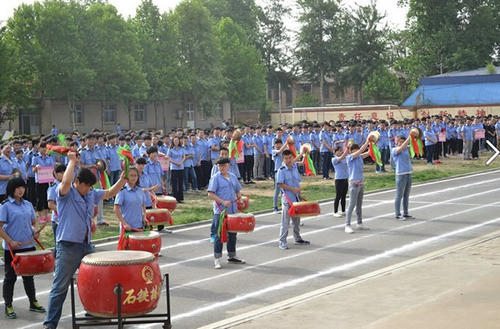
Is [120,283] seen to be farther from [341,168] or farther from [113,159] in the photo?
[113,159]

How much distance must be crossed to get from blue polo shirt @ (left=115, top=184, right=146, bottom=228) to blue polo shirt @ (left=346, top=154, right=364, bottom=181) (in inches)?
258

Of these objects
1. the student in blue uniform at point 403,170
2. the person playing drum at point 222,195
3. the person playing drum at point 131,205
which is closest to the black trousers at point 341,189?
the student in blue uniform at point 403,170

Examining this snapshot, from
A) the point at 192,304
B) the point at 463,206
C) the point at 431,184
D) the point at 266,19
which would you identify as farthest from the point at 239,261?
the point at 266,19

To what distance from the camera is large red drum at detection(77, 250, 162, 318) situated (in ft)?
25.7

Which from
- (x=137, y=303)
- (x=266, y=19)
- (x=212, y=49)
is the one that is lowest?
(x=137, y=303)

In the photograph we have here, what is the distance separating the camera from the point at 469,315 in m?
9.29

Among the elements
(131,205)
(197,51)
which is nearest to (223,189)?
(131,205)

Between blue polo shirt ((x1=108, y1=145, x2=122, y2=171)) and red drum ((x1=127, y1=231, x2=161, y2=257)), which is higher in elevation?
blue polo shirt ((x1=108, y1=145, x2=122, y2=171))

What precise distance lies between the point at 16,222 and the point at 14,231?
13cm

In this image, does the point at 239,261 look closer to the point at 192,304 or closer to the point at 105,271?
the point at 192,304

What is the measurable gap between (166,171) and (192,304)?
13317mm

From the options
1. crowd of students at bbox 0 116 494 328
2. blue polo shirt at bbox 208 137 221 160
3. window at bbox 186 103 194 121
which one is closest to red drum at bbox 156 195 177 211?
crowd of students at bbox 0 116 494 328

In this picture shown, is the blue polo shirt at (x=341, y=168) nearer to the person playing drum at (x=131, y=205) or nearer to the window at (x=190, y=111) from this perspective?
the person playing drum at (x=131, y=205)

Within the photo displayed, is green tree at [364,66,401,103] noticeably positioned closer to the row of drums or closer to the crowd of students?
the crowd of students
